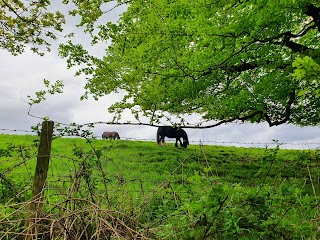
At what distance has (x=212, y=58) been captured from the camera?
14.9 metres

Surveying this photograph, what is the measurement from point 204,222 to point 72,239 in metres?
1.70

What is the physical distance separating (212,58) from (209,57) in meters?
0.24

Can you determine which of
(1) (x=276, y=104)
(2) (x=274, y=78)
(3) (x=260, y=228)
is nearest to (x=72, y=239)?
(3) (x=260, y=228)

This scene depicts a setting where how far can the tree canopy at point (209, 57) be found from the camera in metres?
13.3

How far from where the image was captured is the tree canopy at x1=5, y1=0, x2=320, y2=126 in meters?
13.3

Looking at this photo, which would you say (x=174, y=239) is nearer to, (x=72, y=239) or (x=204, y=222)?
(x=204, y=222)

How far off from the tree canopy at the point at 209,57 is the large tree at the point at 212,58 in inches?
1.2

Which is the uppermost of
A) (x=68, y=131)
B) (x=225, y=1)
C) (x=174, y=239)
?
(x=225, y=1)

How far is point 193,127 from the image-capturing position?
20203 millimetres

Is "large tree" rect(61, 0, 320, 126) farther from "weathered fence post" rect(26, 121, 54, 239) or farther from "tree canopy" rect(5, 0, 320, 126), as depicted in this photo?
"weathered fence post" rect(26, 121, 54, 239)

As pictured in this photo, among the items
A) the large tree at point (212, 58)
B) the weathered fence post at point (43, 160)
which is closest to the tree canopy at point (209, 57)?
the large tree at point (212, 58)

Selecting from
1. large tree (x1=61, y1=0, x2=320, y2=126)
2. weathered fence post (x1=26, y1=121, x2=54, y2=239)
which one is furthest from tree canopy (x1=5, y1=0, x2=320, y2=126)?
weathered fence post (x1=26, y1=121, x2=54, y2=239)

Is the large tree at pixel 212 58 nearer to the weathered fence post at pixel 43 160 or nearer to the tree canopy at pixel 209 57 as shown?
the tree canopy at pixel 209 57

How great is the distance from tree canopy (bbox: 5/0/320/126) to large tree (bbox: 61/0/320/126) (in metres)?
0.03
